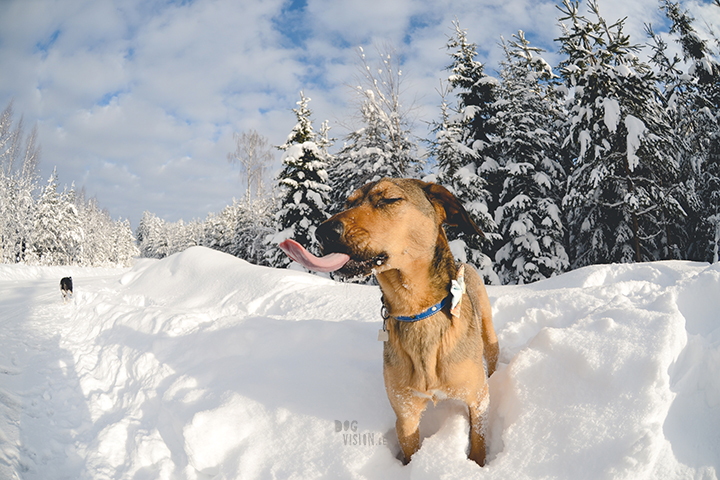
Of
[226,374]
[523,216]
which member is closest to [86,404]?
[226,374]

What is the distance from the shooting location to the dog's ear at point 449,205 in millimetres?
2102

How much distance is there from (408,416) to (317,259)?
1220mm

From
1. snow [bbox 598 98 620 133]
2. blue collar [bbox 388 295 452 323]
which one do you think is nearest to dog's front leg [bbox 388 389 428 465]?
blue collar [bbox 388 295 452 323]

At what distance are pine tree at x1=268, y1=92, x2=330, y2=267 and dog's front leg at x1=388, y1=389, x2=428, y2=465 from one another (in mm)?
14818

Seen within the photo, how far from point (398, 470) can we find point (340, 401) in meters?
0.75

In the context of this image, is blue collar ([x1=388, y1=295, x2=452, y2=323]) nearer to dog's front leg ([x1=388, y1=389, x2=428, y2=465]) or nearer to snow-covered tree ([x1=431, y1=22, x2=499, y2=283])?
dog's front leg ([x1=388, y1=389, x2=428, y2=465])

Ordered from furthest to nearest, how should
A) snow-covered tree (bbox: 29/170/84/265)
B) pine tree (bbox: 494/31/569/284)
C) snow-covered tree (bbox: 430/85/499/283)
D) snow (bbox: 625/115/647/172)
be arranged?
1. snow-covered tree (bbox: 29/170/84/265)
2. pine tree (bbox: 494/31/569/284)
3. snow-covered tree (bbox: 430/85/499/283)
4. snow (bbox: 625/115/647/172)

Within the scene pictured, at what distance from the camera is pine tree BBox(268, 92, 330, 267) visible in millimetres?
16953

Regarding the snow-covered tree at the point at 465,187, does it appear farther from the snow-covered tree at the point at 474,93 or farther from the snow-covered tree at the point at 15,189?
the snow-covered tree at the point at 15,189

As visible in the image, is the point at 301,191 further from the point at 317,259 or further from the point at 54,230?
the point at 54,230

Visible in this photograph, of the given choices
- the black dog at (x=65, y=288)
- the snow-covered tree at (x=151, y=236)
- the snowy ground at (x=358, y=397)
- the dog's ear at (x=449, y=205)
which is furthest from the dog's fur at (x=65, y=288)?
the snow-covered tree at (x=151, y=236)

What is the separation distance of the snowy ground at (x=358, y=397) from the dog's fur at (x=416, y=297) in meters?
0.35

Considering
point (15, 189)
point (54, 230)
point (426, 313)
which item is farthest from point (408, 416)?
point (54, 230)

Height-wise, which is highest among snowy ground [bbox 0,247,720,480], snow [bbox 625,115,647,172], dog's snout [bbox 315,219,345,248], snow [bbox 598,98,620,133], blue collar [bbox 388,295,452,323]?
snow [bbox 598,98,620,133]
